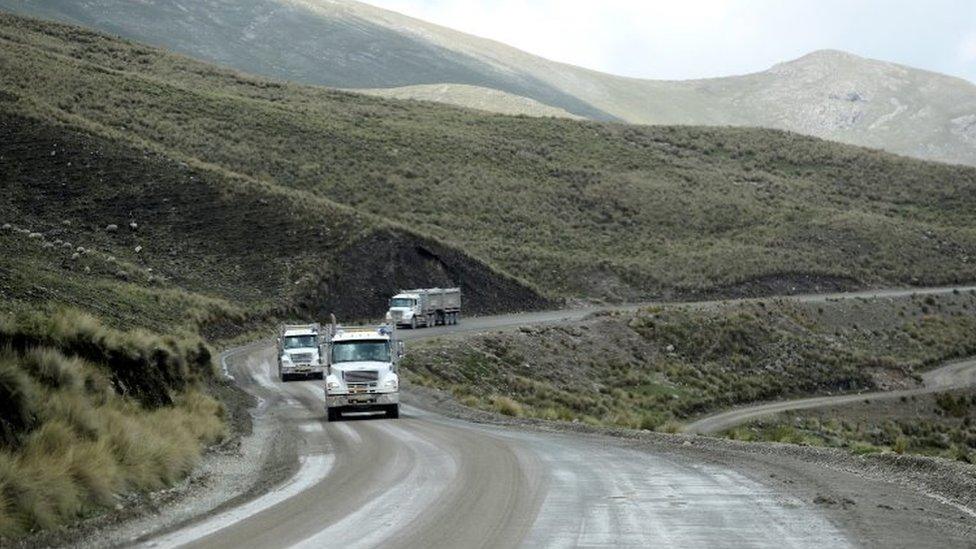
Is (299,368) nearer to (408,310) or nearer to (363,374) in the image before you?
(363,374)

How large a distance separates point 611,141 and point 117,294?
9162 cm

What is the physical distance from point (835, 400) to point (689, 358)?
7639 millimetres

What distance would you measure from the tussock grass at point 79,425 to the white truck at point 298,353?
16953 millimetres

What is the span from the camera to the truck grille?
29344 mm

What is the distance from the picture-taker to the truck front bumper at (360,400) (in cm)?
2925

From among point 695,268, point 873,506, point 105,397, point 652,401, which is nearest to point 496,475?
point 873,506

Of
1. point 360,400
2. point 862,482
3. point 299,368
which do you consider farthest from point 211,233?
point 862,482

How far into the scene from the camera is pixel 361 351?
30.4m

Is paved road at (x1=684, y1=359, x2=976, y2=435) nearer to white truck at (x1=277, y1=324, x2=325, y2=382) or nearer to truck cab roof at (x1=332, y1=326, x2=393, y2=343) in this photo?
truck cab roof at (x1=332, y1=326, x2=393, y2=343)

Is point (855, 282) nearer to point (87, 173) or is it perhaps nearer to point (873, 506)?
point (87, 173)

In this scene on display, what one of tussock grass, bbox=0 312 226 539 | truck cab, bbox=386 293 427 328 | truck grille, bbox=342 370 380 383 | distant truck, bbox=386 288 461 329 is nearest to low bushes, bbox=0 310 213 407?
tussock grass, bbox=0 312 226 539

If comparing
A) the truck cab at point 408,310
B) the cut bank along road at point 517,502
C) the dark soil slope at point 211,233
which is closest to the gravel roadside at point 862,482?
the cut bank along road at point 517,502

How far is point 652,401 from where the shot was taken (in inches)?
1869

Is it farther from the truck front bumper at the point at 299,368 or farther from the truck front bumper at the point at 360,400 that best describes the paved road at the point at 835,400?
the truck front bumper at the point at 299,368
